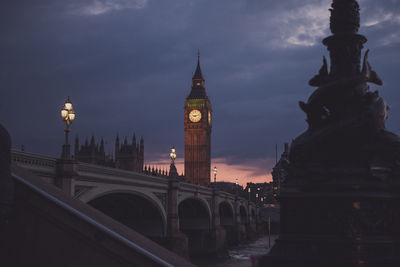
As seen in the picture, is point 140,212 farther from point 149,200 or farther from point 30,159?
point 30,159

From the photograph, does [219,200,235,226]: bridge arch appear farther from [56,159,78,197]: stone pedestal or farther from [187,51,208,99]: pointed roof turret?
[187,51,208,99]: pointed roof turret

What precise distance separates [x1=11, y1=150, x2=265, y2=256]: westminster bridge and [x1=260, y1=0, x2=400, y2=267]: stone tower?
512cm

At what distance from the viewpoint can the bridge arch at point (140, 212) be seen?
40219 millimetres

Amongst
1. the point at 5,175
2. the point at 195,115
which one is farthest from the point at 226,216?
the point at 5,175

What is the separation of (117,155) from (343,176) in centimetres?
13168

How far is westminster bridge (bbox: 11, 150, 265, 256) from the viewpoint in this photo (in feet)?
73.7

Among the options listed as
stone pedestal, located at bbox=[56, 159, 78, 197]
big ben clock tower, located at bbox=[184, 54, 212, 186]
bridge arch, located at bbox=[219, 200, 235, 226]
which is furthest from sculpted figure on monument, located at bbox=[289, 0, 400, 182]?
big ben clock tower, located at bbox=[184, 54, 212, 186]

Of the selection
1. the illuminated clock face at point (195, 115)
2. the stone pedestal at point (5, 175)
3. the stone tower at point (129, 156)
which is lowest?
the stone pedestal at point (5, 175)

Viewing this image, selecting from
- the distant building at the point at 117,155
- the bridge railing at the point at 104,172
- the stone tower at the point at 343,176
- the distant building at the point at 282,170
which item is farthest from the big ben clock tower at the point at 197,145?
the stone tower at the point at 343,176

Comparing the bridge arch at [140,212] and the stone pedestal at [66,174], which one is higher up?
the stone pedestal at [66,174]

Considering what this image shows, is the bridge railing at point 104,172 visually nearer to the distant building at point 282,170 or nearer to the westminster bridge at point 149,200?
the westminster bridge at point 149,200

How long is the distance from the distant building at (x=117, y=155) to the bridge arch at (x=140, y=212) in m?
86.5

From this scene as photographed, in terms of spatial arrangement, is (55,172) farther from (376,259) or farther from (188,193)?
(188,193)

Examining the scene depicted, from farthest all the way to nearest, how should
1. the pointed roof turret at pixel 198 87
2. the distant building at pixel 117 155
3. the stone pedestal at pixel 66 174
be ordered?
the pointed roof turret at pixel 198 87 < the distant building at pixel 117 155 < the stone pedestal at pixel 66 174
